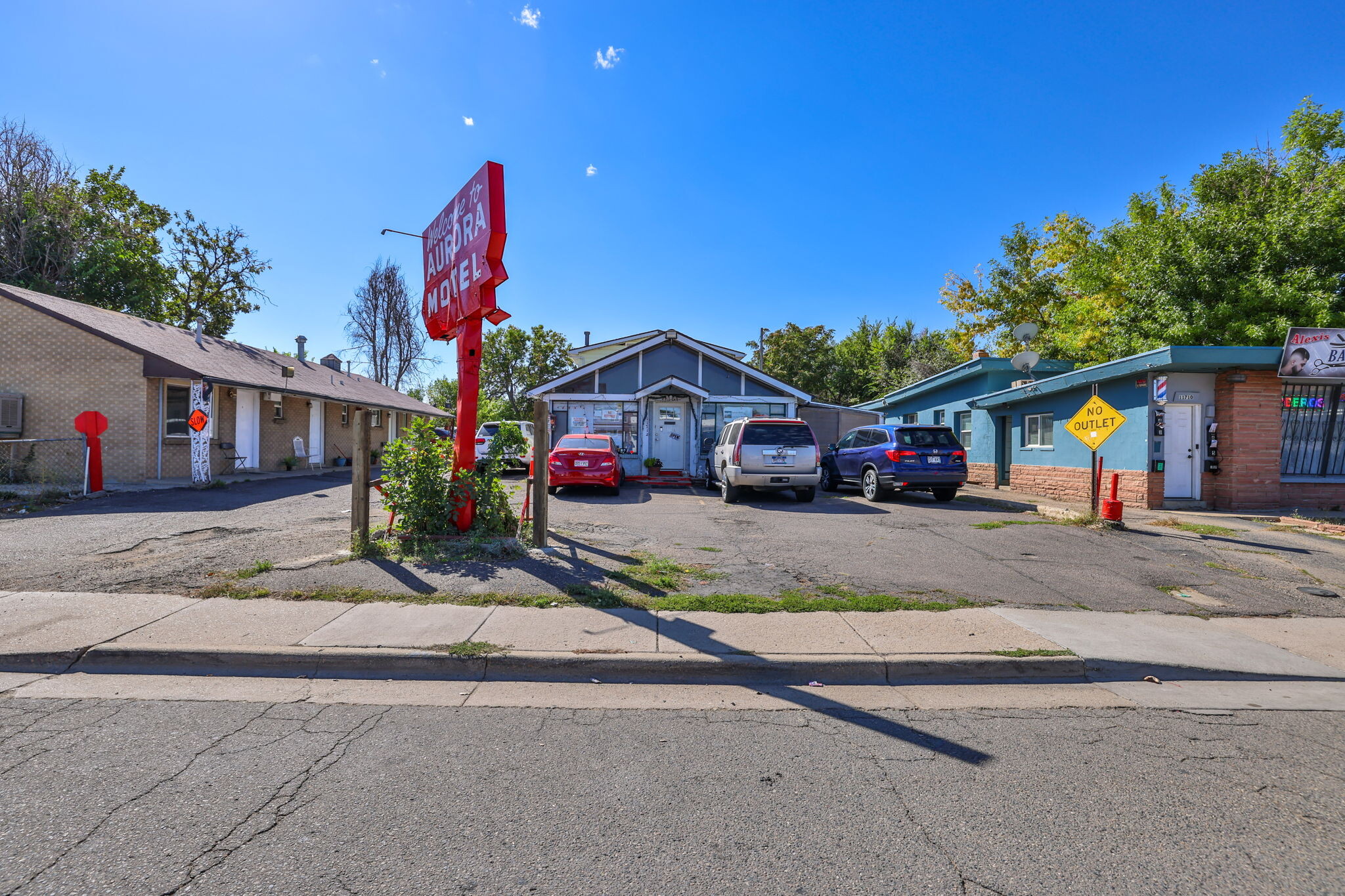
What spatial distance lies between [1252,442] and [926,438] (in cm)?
650

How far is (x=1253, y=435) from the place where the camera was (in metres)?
12.6

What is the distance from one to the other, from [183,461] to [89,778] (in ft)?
55.6

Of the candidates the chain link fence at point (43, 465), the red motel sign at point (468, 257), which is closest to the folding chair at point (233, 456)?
the chain link fence at point (43, 465)

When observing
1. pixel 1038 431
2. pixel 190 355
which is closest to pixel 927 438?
pixel 1038 431

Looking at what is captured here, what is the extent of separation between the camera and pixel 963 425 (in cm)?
2083

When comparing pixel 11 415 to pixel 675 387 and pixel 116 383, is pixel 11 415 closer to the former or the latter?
pixel 116 383

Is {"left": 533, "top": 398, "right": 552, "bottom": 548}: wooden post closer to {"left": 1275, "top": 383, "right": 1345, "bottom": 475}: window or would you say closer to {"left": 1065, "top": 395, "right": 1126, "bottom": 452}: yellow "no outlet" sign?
{"left": 1065, "top": 395, "right": 1126, "bottom": 452}: yellow "no outlet" sign

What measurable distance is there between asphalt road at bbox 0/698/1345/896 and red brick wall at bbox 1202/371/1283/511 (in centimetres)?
1162

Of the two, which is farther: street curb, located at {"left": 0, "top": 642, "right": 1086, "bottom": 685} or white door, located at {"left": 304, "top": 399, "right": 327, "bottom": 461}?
white door, located at {"left": 304, "top": 399, "right": 327, "bottom": 461}

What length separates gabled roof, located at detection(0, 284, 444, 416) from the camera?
593 inches

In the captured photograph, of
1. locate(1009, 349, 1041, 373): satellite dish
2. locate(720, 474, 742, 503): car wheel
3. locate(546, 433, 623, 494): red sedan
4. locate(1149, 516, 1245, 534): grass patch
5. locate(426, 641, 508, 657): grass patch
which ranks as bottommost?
locate(426, 641, 508, 657): grass patch

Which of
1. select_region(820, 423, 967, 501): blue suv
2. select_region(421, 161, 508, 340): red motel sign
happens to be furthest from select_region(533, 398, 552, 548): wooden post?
select_region(820, 423, 967, 501): blue suv

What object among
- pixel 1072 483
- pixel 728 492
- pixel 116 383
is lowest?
pixel 728 492

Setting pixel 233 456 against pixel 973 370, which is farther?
pixel 973 370
